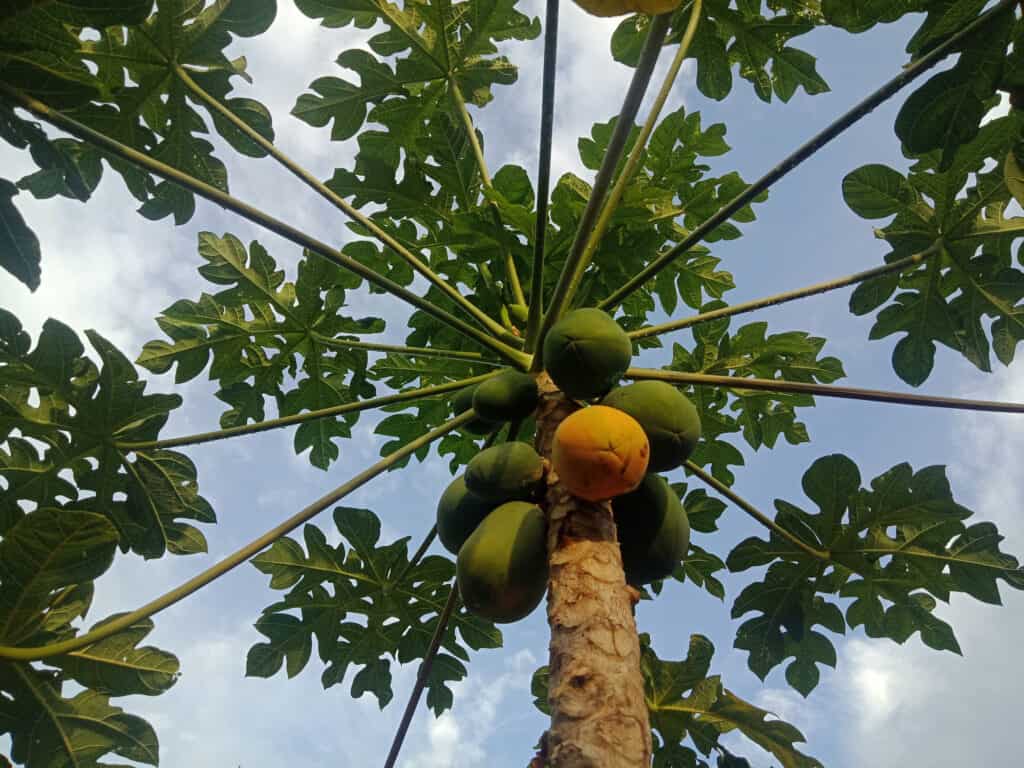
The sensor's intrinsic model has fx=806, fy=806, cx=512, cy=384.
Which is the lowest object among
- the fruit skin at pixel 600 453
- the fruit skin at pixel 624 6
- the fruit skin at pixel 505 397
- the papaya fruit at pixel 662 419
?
the fruit skin at pixel 600 453

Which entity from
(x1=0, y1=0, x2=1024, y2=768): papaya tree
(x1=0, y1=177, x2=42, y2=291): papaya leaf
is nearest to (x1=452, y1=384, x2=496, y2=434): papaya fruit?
(x1=0, y1=0, x2=1024, y2=768): papaya tree

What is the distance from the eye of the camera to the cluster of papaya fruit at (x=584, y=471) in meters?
2.07

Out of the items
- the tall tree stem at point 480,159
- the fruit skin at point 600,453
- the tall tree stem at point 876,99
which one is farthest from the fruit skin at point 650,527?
the tall tree stem at point 480,159

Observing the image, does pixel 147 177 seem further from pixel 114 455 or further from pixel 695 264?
pixel 695 264

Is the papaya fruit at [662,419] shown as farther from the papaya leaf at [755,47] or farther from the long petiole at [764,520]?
the papaya leaf at [755,47]

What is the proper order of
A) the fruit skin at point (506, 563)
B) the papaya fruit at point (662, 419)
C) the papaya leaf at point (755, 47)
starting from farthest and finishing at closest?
1. the papaya leaf at point (755, 47)
2. the papaya fruit at point (662, 419)
3. the fruit skin at point (506, 563)

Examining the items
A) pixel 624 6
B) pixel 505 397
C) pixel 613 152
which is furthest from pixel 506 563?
pixel 624 6

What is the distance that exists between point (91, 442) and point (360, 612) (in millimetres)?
1335

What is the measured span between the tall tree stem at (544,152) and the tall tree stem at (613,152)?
89 mm

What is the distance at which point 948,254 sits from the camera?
3.11 metres

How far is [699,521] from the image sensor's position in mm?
3555

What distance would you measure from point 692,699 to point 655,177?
2.17 m

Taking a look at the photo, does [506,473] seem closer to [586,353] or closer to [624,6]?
[586,353]

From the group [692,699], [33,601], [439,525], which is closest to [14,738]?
[33,601]
